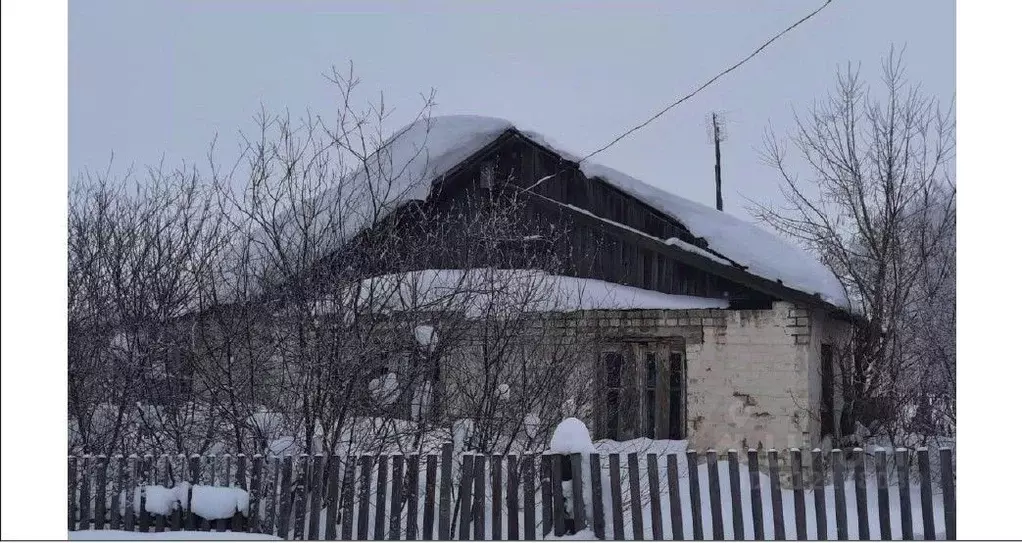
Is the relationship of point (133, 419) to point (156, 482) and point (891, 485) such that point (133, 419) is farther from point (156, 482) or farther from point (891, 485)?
point (891, 485)

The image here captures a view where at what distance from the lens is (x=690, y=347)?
7613 mm

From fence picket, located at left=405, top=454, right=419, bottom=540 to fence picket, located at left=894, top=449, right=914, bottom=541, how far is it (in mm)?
2440

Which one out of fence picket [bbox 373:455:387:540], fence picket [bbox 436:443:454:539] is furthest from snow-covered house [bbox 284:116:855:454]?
fence picket [bbox 373:455:387:540]

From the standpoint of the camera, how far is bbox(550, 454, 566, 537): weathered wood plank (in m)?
4.35

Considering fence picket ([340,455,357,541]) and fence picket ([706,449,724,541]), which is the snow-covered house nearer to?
fence picket ([706,449,724,541])

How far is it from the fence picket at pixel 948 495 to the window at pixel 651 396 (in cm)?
346

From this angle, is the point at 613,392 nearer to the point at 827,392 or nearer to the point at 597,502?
the point at 827,392

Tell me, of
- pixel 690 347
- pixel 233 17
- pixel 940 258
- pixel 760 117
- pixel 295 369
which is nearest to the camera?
pixel 295 369

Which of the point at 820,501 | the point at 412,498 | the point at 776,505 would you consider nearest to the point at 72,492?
the point at 412,498

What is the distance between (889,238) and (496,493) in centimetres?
434

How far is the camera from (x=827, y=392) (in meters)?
8.03
